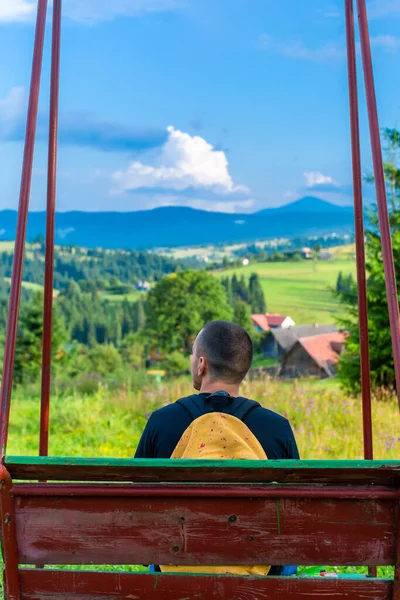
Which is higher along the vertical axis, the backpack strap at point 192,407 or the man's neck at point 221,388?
the man's neck at point 221,388

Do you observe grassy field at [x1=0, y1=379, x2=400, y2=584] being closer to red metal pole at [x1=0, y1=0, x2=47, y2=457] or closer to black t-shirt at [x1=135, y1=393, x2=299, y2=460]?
black t-shirt at [x1=135, y1=393, x2=299, y2=460]

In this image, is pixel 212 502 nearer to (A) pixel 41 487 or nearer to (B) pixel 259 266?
(A) pixel 41 487

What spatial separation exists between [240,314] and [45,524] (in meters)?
15.0

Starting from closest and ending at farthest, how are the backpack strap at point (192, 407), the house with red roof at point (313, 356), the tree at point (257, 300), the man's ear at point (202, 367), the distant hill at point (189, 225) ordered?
the backpack strap at point (192, 407)
the man's ear at point (202, 367)
the house with red roof at point (313, 356)
the tree at point (257, 300)
the distant hill at point (189, 225)

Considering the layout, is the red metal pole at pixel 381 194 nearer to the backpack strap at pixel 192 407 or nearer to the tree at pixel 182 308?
the backpack strap at pixel 192 407

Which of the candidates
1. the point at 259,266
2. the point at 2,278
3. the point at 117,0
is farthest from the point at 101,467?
the point at 117,0

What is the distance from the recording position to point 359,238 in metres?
2.86

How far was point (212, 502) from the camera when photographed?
5.65 ft

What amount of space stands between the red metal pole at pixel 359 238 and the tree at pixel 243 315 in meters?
13.4

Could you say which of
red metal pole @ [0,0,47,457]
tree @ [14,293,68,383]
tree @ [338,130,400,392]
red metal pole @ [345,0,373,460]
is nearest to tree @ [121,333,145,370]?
tree @ [14,293,68,383]

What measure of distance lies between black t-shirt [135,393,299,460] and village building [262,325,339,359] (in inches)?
527

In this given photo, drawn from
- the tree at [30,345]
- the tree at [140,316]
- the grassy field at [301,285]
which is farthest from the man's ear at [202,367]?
the grassy field at [301,285]

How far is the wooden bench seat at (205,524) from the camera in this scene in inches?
67.2

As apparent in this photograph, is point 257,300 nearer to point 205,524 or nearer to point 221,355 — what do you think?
point 221,355
